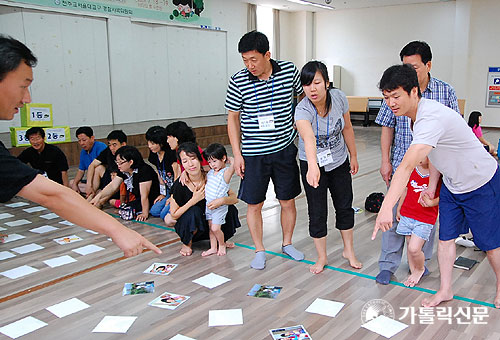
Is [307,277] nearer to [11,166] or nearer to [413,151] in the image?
[413,151]

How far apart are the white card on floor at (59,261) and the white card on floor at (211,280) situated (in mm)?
1055

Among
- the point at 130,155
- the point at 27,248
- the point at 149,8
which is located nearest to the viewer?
the point at 27,248

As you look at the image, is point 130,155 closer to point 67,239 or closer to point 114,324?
point 67,239

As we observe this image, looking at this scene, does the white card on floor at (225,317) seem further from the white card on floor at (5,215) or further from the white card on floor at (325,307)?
the white card on floor at (5,215)

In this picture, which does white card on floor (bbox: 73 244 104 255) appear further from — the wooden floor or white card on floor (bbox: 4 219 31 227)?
white card on floor (bbox: 4 219 31 227)

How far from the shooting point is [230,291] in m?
2.69

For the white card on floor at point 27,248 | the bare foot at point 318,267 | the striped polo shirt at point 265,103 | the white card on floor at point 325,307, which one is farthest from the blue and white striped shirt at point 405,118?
the white card on floor at point 27,248

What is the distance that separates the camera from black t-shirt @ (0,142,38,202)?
1.16 meters

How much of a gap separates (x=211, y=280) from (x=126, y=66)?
816 cm

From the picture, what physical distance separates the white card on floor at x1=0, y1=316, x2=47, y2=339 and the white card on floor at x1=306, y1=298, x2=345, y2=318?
1439mm

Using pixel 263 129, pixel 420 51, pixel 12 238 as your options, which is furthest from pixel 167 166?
pixel 420 51

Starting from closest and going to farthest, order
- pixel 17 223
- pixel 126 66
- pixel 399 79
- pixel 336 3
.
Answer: pixel 399 79, pixel 17 223, pixel 126 66, pixel 336 3

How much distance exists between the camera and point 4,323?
7.79 ft

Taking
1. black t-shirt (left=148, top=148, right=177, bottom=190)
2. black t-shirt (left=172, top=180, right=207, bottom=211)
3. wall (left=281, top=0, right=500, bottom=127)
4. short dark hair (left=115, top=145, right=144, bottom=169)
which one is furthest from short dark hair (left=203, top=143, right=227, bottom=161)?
wall (left=281, top=0, right=500, bottom=127)
